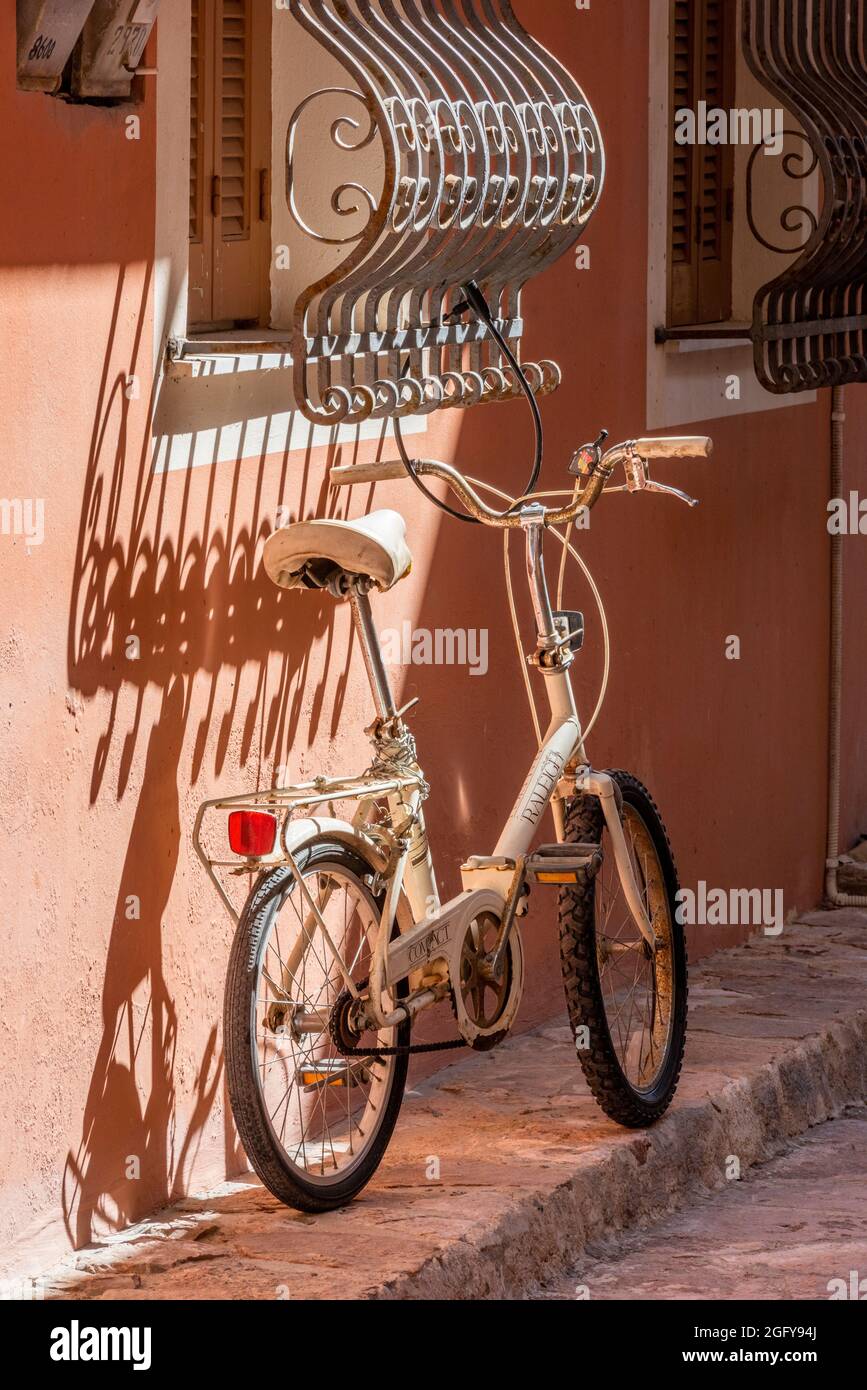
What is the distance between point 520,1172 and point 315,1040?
53cm

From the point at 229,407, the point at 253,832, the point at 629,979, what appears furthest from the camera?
the point at 629,979

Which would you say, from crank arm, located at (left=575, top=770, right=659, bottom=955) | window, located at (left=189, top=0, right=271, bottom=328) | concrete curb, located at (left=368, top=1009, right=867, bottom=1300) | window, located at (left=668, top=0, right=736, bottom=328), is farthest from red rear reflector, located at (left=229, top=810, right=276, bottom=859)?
window, located at (left=668, top=0, right=736, bottom=328)

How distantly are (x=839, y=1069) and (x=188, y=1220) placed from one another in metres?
2.46

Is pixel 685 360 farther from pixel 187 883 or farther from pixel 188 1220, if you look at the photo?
pixel 188 1220

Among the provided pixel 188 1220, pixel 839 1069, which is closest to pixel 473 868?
pixel 188 1220

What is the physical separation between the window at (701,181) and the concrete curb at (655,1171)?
247 cm

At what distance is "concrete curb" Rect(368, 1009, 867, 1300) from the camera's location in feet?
14.4

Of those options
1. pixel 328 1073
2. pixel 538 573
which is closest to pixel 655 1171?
pixel 328 1073

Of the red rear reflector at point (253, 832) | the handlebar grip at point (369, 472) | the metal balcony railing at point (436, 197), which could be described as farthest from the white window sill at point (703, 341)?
the red rear reflector at point (253, 832)

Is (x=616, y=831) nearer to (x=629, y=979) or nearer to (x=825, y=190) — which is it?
(x=629, y=979)

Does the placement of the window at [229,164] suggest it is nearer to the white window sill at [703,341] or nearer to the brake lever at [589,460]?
the brake lever at [589,460]

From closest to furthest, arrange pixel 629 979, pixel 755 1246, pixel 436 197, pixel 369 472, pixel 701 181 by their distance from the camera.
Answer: pixel 436 197
pixel 369 472
pixel 755 1246
pixel 629 979
pixel 701 181

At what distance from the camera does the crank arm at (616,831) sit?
4902mm

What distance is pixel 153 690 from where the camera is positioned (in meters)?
4.39
